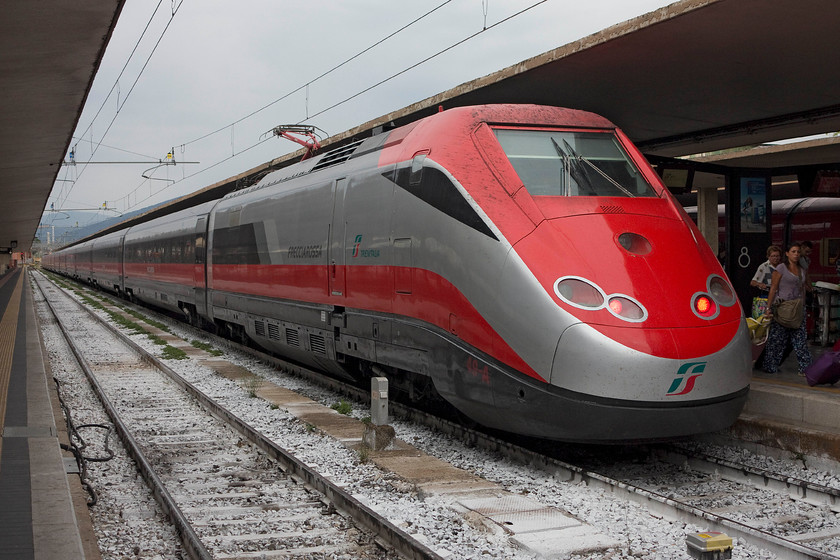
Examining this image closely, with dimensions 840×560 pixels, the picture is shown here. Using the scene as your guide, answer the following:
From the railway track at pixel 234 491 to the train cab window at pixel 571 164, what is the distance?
3060 millimetres

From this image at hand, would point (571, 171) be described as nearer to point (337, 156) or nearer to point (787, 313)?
point (787, 313)

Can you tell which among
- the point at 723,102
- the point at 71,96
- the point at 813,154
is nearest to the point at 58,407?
the point at 71,96

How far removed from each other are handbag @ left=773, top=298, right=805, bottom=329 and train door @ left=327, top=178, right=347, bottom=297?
15.6ft

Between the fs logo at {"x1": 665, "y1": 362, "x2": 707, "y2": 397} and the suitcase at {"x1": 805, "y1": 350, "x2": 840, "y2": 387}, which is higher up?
the fs logo at {"x1": 665, "y1": 362, "x2": 707, "y2": 397}

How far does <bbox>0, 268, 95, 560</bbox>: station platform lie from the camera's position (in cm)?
454

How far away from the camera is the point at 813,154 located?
49.0 ft

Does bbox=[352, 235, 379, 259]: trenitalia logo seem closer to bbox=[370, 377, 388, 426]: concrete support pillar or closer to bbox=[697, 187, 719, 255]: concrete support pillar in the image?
bbox=[370, 377, 388, 426]: concrete support pillar

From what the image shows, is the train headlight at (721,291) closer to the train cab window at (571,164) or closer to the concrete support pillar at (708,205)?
the train cab window at (571,164)

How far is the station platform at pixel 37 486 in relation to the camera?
179 inches

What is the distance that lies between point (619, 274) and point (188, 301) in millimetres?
14522

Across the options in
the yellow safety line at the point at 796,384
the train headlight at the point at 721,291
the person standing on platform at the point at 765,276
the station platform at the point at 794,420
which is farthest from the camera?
the person standing on platform at the point at 765,276

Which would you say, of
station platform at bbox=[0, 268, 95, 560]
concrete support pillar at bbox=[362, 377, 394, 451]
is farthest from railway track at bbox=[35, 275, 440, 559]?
concrete support pillar at bbox=[362, 377, 394, 451]

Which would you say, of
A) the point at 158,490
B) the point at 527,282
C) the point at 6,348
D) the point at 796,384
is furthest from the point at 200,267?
the point at 527,282

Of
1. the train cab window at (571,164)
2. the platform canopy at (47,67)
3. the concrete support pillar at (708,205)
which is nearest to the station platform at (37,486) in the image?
the platform canopy at (47,67)
